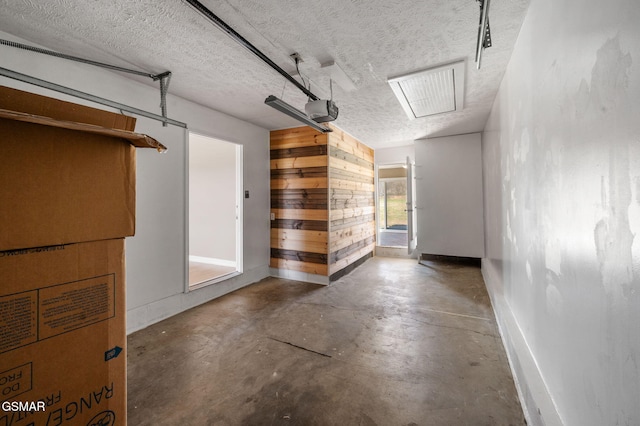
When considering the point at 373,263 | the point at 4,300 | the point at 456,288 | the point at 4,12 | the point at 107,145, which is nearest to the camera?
the point at 4,300

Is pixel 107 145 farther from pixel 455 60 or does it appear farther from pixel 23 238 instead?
pixel 455 60

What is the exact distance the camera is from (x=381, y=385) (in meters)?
1.86

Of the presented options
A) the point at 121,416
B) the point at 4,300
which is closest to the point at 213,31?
the point at 4,300

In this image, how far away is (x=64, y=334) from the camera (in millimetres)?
873

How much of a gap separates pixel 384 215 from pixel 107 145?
10.5 m

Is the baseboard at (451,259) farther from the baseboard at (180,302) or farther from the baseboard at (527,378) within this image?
the baseboard at (180,302)

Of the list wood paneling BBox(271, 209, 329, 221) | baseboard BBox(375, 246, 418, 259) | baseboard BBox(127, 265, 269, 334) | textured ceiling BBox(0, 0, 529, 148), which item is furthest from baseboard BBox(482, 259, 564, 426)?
baseboard BBox(375, 246, 418, 259)

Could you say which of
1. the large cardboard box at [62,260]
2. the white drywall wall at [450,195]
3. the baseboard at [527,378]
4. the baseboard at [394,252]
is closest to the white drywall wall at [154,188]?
the large cardboard box at [62,260]

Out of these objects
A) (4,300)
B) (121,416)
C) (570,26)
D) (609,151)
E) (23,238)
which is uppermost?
(570,26)

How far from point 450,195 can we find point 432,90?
114 inches

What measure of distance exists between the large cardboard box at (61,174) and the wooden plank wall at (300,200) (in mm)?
3188

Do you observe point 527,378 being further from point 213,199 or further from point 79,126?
point 213,199

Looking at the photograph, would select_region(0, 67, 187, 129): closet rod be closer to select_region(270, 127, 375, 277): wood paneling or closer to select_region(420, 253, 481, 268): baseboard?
select_region(270, 127, 375, 277): wood paneling

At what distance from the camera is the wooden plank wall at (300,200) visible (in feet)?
13.6
